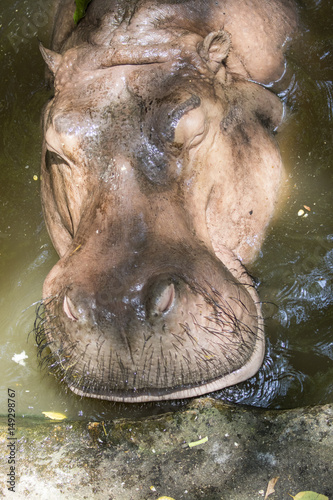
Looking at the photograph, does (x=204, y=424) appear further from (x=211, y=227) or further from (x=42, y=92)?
(x=42, y=92)

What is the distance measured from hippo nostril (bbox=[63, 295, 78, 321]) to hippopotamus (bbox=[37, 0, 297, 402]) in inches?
0.4

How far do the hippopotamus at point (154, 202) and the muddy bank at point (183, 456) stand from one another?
367 mm

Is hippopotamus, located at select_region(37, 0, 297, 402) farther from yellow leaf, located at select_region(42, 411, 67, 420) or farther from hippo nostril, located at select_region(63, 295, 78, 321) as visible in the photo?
yellow leaf, located at select_region(42, 411, 67, 420)

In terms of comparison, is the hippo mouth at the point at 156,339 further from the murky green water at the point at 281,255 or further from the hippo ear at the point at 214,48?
the hippo ear at the point at 214,48

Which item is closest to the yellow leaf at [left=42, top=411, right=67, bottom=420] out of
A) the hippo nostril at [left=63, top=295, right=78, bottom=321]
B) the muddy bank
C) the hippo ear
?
the muddy bank

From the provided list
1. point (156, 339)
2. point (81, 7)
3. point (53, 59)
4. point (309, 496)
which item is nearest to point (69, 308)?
point (156, 339)

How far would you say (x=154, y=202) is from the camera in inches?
127

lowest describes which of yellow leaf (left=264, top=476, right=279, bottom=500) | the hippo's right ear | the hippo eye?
yellow leaf (left=264, top=476, right=279, bottom=500)

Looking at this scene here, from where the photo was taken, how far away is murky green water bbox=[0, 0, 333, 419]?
4184 mm

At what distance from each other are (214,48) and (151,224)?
168 cm

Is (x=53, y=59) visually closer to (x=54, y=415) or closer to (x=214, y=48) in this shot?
(x=214, y=48)

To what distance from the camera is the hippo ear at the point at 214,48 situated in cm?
388

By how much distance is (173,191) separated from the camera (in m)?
3.38

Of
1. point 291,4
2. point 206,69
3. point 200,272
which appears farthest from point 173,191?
point 291,4
